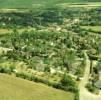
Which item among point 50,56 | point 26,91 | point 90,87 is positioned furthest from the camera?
point 50,56

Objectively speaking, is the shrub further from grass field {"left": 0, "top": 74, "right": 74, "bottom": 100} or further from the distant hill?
the distant hill

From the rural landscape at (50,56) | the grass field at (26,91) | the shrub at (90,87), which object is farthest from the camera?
the shrub at (90,87)

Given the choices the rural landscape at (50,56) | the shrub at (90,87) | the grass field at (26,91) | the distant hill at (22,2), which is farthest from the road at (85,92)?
the distant hill at (22,2)

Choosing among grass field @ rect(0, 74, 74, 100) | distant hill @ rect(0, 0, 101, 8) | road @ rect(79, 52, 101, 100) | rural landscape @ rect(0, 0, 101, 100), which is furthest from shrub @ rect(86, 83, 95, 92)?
distant hill @ rect(0, 0, 101, 8)

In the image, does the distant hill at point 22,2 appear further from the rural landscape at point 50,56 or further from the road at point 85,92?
the road at point 85,92

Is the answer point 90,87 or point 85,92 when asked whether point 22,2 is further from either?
point 85,92

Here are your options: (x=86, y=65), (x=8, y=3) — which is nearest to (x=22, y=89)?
(x=86, y=65)

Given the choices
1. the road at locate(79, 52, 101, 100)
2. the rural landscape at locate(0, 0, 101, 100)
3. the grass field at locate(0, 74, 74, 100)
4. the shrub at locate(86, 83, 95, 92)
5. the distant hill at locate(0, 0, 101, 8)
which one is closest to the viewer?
the grass field at locate(0, 74, 74, 100)

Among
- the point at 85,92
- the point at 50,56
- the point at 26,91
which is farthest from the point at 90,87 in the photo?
the point at 50,56
